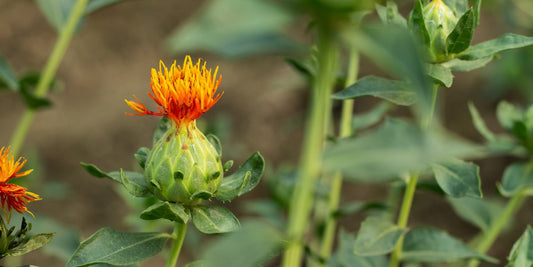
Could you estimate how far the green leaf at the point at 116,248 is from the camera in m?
0.90

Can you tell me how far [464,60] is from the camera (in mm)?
1066

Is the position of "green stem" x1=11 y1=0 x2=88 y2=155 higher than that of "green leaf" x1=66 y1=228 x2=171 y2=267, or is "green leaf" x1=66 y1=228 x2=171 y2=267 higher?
"green stem" x1=11 y1=0 x2=88 y2=155

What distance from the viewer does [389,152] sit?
67 cm

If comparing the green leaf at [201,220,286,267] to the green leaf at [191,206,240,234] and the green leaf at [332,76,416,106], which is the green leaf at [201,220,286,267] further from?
the green leaf at [332,76,416,106]

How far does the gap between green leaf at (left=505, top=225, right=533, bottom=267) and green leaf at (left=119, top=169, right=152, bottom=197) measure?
0.59m

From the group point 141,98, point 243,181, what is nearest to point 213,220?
point 243,181

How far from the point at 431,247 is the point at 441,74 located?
0.37 m

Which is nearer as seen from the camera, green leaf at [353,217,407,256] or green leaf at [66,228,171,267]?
green leaf at [66,228,171,267]

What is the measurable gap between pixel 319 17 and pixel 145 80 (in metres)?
3.42

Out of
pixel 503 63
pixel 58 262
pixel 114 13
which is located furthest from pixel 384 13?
pixel 114 13

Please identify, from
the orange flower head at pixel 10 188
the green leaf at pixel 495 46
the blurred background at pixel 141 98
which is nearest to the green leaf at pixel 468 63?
the green leaf at pixel 495 46

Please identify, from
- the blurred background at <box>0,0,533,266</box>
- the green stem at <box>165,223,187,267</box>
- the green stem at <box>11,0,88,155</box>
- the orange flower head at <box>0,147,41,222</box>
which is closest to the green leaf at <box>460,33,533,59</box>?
the green stem at <box>165,223,187,267</box>

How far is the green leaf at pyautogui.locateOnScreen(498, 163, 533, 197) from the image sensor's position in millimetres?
1318

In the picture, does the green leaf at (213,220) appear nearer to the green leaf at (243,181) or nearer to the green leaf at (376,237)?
the green leaf at (243,181)
